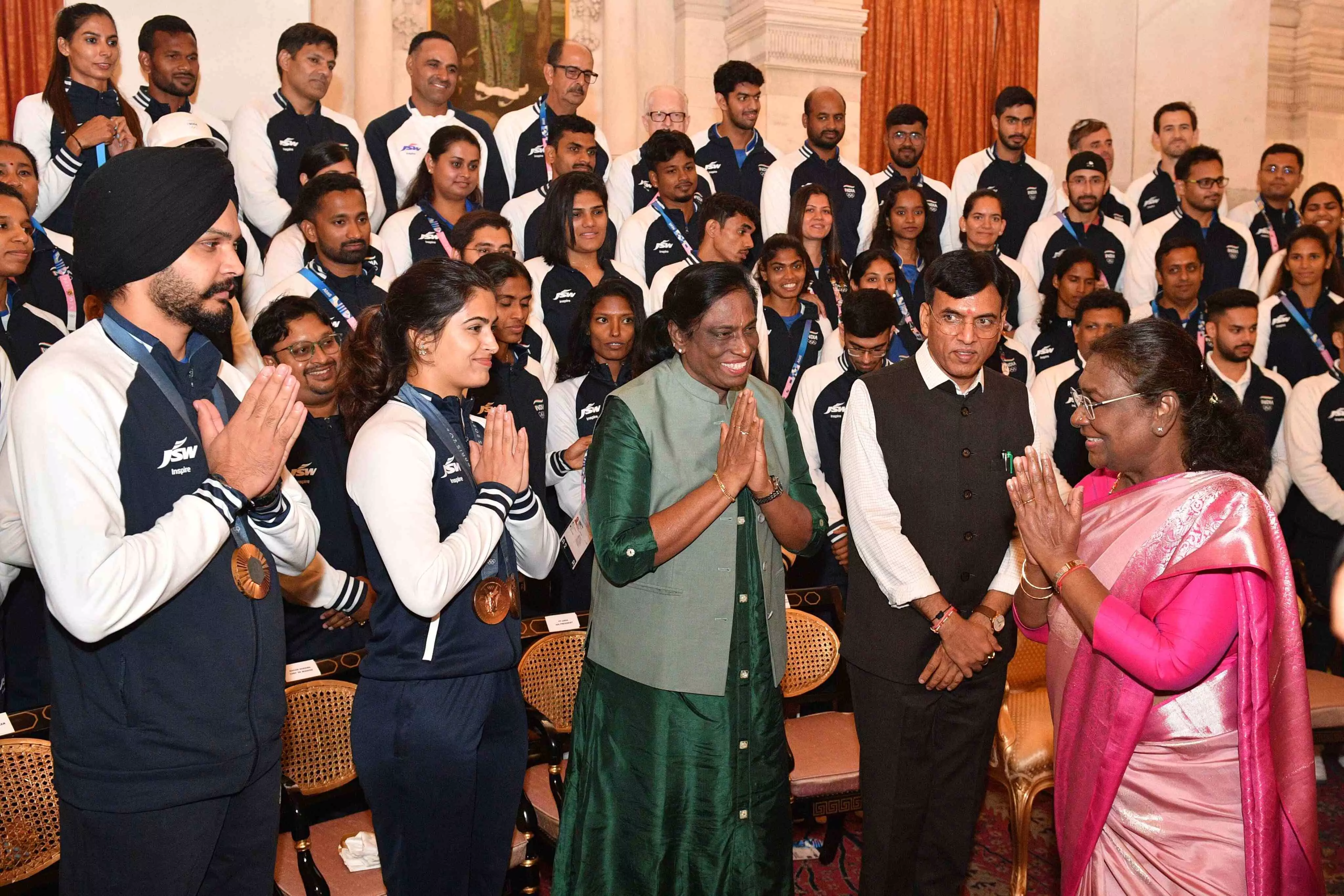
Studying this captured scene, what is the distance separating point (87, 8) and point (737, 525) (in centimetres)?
413

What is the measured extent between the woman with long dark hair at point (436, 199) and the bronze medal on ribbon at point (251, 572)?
3206 mm

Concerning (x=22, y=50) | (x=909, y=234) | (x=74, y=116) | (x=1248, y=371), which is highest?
(x=22, y=50)

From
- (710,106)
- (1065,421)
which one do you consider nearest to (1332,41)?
(710,106)

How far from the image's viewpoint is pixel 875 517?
298 cm

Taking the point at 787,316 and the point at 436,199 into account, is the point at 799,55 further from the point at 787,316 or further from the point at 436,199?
the point at 436,199

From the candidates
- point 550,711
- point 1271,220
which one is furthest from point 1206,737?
point 1271,220

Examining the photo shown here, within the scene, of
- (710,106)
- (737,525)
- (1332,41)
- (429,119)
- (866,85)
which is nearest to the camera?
(737,525)

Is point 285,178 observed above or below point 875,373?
above

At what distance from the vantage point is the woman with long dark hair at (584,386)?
4598 mm

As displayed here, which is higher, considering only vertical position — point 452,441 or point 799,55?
point 799,55

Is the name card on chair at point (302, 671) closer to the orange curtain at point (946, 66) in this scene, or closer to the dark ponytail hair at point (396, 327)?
the dark ponytail hair at point (396, 327)

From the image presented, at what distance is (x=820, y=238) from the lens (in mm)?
5910

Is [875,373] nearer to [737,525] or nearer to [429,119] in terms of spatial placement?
[737,525]

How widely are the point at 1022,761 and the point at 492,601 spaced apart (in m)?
1.96
